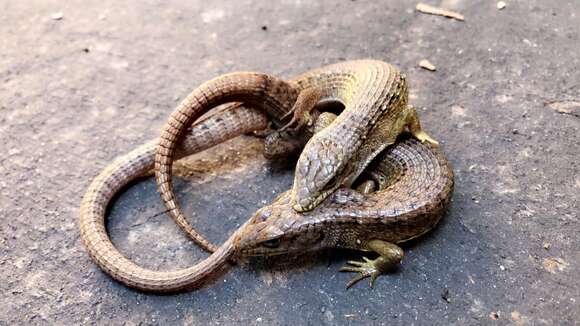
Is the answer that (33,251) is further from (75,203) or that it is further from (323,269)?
(323,269)

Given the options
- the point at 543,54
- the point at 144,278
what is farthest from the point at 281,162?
the point at 543,54

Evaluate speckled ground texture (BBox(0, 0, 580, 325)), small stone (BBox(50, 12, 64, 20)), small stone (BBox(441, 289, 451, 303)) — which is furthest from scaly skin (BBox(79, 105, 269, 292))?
small stone (BBox(50, 12, 64, 20))

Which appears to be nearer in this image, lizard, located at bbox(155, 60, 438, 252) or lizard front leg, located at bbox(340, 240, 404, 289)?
lizard front leg, located at bbox(340, 240, 404, 289)

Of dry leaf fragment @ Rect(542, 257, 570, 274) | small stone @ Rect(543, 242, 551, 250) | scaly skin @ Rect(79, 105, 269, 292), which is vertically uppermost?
scaly skin @ Rect(79, 105, 269, 292)

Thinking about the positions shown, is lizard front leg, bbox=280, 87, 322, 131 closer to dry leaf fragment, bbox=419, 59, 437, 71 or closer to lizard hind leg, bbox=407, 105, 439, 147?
lizard hind leg, bbox=407, 105, 439, 147

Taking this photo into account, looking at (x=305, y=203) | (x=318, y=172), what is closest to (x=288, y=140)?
(x=318, y=172)

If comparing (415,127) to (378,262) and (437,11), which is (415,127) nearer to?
(378,262)
